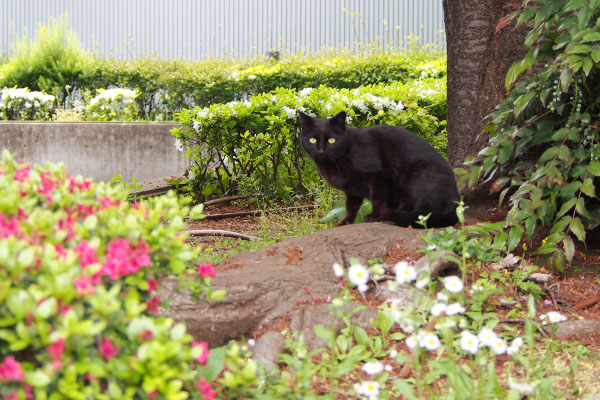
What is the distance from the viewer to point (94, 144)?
7.98 meters

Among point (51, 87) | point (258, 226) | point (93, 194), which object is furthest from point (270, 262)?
point (51, 87)

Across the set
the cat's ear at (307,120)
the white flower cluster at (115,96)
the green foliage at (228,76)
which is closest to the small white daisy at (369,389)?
the cat's ear at (307,120)

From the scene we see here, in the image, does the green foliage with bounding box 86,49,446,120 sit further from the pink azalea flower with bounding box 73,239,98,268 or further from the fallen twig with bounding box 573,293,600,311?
the pink azalea flower with bounding box 73,239,98,268

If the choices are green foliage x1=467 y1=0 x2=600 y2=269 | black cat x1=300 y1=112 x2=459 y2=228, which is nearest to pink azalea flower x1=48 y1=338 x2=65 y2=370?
green foliage x1=467 y1=0 x2=600 y2=269

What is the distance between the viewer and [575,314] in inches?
128

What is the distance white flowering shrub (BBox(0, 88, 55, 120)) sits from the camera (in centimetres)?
1009

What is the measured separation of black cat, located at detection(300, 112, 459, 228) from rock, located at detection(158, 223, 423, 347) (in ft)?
1.24

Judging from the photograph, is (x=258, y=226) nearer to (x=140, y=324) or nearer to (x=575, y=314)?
(x=575, y=314)

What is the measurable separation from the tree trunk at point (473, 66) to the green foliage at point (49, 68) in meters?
8.31

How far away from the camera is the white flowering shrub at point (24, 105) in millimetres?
10086

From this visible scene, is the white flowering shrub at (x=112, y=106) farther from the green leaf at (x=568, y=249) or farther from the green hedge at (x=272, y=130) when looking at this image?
the green leaf at (x=568, y=249)

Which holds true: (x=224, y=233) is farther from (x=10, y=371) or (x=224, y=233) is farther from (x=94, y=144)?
(x=94, y=144)

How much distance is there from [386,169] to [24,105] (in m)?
7.95

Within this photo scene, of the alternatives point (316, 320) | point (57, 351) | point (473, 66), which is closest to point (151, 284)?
point (57, 351)
